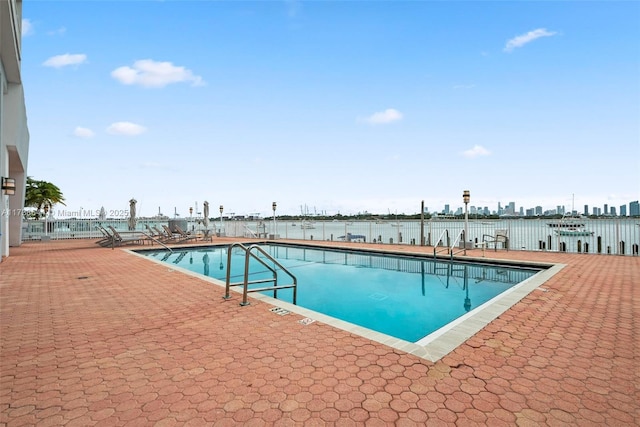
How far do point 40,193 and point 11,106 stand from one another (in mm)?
28996

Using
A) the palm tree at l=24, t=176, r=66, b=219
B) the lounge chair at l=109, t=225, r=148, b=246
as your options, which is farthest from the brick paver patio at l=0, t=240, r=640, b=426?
the palm tree at l=24, t=176, r=66, b=219

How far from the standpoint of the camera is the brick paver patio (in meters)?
1.94

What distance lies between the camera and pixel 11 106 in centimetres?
995

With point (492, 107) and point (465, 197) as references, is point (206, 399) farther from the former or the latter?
point (492, 107)

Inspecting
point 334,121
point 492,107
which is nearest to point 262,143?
point 334,121

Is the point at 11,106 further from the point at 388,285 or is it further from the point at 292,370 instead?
the point at 292,370

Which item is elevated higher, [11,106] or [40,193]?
[11,106]

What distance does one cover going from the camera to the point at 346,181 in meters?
42.5

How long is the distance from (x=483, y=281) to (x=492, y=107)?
10.2m

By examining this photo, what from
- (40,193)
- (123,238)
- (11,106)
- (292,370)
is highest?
(11,106)

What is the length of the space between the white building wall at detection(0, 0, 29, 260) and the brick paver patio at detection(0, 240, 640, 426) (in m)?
7.11

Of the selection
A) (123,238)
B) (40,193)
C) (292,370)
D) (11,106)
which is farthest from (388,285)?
(40,193)

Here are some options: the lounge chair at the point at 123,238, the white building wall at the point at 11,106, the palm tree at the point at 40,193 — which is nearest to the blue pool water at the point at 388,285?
the lounge chair at the point at 123,238

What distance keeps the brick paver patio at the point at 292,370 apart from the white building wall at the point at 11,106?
711 centimetres
